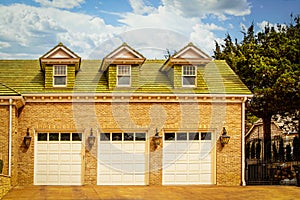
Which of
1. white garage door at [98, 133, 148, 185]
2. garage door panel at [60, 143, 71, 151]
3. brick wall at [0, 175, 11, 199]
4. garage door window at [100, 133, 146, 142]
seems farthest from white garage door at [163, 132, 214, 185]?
brick wall at [0, 175, 11, 199]

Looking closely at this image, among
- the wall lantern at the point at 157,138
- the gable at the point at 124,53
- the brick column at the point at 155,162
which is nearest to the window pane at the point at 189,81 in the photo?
the gable at the point at 124,53

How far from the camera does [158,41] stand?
2598cm

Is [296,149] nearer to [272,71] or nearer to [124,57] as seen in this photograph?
[272,71]

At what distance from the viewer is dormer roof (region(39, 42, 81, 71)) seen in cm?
2247

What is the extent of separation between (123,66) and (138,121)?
8.91ft

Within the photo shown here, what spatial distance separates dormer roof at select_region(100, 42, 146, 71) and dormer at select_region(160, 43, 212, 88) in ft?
5.09

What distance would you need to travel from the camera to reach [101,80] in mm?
23375

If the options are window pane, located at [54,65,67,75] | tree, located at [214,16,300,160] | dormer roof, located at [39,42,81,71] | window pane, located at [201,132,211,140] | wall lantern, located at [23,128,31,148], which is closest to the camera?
wall lantern, located at [23,128,31,148]

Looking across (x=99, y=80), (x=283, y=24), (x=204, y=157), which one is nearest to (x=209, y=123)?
(x=204, y=157)

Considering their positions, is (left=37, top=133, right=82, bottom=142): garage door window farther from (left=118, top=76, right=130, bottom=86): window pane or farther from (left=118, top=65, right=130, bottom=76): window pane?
(left=118, top=65, right=130, bottom=76): window pane

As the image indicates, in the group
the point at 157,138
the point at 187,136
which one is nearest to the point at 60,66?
the point at 157,138

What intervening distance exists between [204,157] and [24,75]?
9201 millimetres

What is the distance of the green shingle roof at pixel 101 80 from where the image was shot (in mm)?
22531

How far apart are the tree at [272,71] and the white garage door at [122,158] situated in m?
9.91
